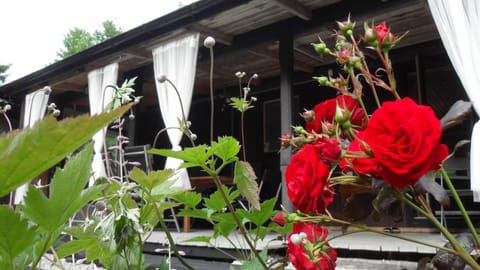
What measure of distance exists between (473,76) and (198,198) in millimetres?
2918

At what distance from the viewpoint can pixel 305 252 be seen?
21.0 inches

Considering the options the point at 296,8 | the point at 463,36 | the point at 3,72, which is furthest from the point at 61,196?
the point at 3,72

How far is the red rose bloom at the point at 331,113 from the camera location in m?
0.60

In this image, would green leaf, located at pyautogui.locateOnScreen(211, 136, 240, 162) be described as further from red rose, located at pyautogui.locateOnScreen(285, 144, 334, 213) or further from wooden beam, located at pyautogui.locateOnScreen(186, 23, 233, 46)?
wooden beam, located at pyautogui.locateOnScreen(186, 23, 233, 46)

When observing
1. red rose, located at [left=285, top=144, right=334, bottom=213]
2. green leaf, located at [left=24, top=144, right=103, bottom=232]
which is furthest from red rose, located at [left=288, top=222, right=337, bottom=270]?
green leaf, located at [left=24, top=144, right=103, bottom=232]

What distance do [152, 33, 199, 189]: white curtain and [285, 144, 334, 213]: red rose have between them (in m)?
4.07

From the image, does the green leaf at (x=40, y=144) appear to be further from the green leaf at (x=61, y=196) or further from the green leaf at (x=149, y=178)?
the green leaf at (x=149, y=178)

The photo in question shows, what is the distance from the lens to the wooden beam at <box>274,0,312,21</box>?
377 centimetres

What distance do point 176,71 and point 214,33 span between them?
616 millimetres

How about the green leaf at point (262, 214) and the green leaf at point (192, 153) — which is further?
the green leaf at point (262, 214)

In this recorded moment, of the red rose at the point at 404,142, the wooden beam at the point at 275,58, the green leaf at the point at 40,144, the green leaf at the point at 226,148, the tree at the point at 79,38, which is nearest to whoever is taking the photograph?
the green leaf at the point at 40,144

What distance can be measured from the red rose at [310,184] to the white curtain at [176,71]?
4.07 metres

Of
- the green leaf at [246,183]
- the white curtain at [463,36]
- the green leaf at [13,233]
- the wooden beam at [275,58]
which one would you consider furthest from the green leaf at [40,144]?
the wooden beam at [275,58]

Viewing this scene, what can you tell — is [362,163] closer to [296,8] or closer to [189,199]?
[189,199]
